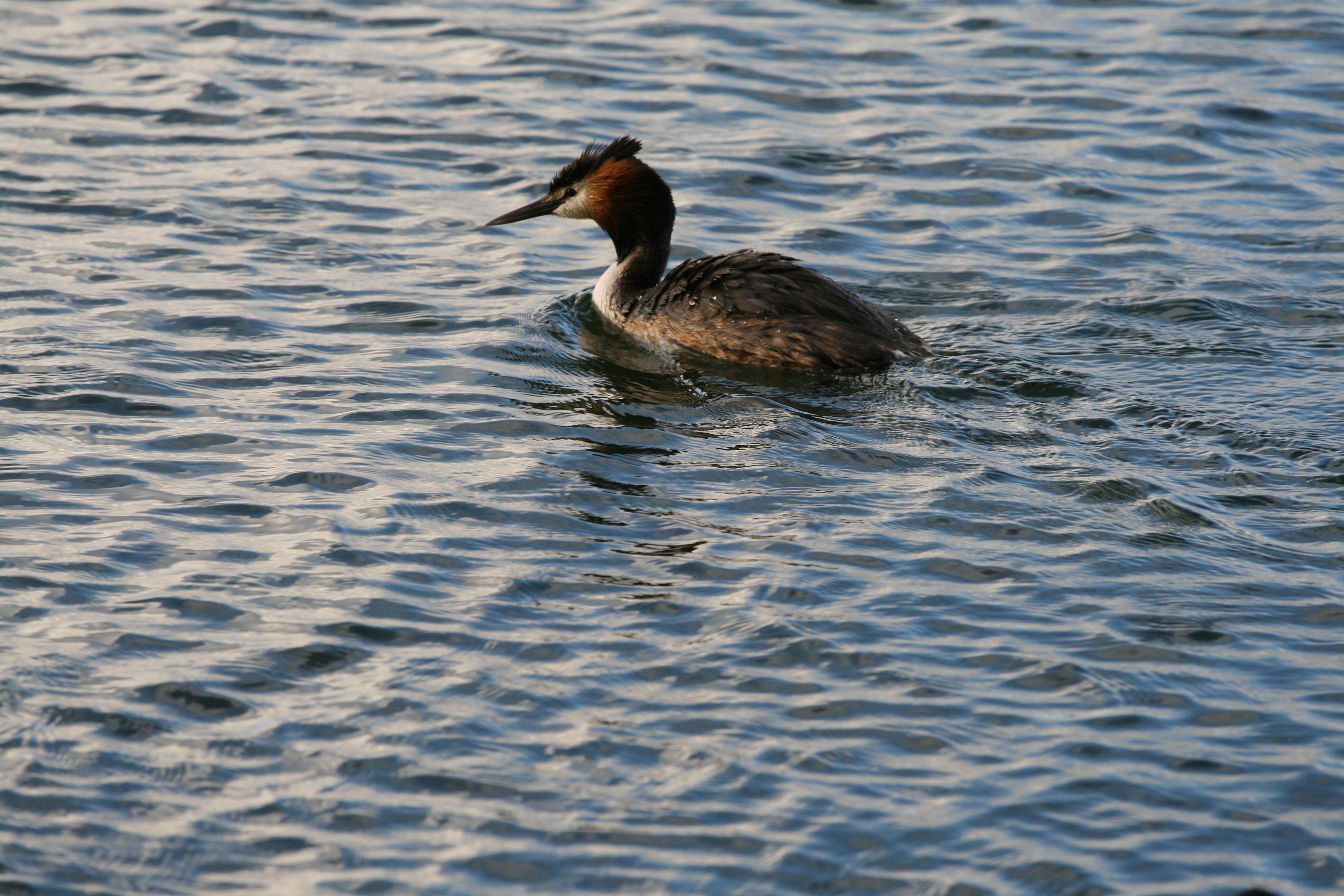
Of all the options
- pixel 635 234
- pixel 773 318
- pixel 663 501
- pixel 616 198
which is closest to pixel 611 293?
pixel 635 234

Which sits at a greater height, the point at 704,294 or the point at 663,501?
the point at 704,294

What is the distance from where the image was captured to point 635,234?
9938 millimetres

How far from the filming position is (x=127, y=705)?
558 cm

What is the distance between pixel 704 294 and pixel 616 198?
1.15m

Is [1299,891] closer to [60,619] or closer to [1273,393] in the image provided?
[1273,393]

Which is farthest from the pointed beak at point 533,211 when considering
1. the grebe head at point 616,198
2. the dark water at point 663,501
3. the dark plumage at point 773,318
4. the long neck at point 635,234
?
the dark plumage at point 773,318

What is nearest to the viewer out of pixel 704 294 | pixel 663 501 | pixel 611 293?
pixel 663 501

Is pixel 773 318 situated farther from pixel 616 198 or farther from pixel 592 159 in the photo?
pixel 592 159

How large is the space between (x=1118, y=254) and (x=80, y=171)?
7.68 metres

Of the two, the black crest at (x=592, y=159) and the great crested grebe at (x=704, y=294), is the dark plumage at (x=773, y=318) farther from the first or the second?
the black crest at (x=592, y=159)

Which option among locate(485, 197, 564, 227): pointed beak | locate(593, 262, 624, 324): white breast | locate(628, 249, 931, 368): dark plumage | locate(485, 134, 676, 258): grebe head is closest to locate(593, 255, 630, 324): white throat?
locate(593, 262, 624, 324): white breast

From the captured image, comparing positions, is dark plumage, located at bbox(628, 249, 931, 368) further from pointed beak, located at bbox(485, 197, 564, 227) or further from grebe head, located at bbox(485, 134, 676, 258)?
pointed beak, located at bbox(485, 197, 564, 227)

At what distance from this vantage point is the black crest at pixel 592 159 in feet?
31.9

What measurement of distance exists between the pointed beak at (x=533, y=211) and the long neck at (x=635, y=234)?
311 mm
